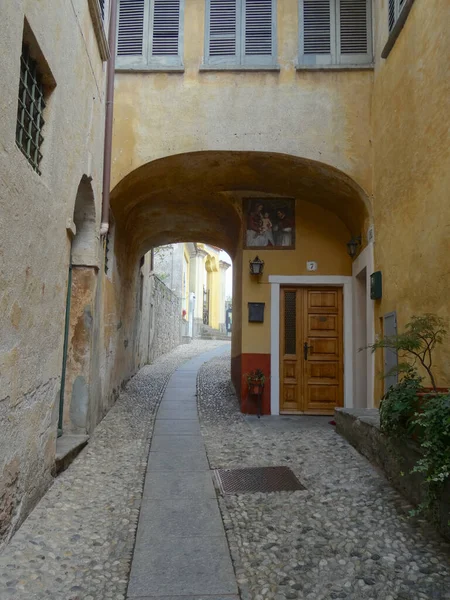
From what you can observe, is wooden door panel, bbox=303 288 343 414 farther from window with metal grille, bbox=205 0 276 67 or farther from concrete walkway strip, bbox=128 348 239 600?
window with metal grille, bbox=205 0 276 67

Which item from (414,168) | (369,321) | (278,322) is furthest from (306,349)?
(414,168)

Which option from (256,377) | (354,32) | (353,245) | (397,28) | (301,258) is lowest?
(256,377)

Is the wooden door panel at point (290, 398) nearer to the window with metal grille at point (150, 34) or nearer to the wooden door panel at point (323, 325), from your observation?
the wooden door panel at point (323, 325)

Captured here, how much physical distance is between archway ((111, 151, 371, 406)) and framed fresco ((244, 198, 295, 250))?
8cm

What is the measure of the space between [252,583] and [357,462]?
228 centimetres

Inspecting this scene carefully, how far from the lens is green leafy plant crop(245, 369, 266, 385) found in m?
7.34

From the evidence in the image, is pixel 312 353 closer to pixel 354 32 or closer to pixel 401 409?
pixel 401 409

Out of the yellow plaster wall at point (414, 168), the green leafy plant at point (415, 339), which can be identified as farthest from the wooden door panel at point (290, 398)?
the green leafy plant at point (415, 339)

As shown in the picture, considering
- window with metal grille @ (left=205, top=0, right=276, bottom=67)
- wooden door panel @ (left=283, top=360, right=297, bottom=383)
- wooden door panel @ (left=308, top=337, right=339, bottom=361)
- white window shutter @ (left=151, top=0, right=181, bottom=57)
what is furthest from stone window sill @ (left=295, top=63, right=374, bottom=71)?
wooden door panel @ (left=283, top=360, right=297, bottom=383)

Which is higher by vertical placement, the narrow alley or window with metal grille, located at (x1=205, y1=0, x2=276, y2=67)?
window with metal grille, located at (x1=205, y1=0, x2=276, y2=67)

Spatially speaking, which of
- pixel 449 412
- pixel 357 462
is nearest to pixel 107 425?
pixel 357 462

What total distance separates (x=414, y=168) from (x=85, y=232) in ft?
11.6

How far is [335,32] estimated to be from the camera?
6762 millimetres

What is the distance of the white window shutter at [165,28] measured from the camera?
22.3ft
